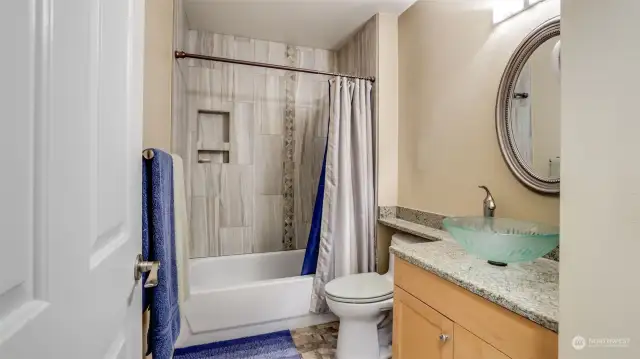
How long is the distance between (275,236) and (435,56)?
6.70 feet

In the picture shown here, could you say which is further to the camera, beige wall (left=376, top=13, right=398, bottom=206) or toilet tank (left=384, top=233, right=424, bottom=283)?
beige wall (left=376, top=13, right=398, bottom=206)

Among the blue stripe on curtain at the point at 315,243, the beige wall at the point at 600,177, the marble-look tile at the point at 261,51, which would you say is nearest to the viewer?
the beige wall at the point at 600,177

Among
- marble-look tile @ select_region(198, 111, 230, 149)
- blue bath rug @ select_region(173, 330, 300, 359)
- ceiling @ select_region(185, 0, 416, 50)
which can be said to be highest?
ceiling @ select_region(185, 0, 416, 50)

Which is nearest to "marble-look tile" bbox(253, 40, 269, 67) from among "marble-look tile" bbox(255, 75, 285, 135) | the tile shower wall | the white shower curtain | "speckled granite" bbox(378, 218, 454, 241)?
the tile shower wall

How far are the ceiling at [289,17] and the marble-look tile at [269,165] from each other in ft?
3.12

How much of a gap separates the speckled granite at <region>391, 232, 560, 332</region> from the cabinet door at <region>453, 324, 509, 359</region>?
0.47 ft

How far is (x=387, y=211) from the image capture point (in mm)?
2207

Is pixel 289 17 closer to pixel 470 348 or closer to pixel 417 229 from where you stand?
pixel 417 229

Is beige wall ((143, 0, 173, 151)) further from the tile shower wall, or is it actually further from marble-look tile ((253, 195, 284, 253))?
marble-look tile ((253, 195, 284, 253))

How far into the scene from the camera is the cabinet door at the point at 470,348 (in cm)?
84

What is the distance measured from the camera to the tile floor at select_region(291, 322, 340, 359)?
1805 mm

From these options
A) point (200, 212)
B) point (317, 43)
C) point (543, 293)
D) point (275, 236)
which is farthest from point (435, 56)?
point (200, 212)

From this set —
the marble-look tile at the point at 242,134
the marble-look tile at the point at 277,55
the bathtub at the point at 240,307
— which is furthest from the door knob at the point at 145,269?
the marble-look tile at the point at 277,55

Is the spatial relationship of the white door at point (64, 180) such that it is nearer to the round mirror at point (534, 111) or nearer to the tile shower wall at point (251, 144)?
the round mirror at point (534, 111)
